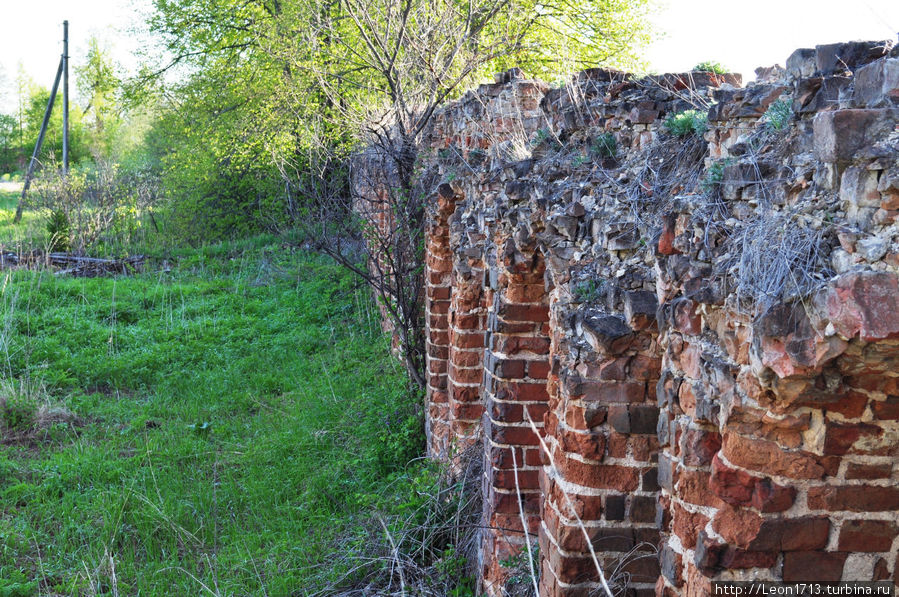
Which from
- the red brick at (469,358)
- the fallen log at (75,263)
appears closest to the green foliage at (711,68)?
the red brick at (469,358)

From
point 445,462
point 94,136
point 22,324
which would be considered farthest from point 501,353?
point 94,136

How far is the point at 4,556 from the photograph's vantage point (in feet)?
17.4

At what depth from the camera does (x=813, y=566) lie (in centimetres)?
190

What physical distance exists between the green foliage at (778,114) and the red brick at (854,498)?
0.95 m

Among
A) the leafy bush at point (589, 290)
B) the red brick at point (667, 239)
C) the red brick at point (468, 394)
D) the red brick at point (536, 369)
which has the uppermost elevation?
the red brick at point (667, 239)

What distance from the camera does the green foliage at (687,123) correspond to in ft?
8.11

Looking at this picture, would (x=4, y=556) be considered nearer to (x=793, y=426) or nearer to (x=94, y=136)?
(x=793, y=426)

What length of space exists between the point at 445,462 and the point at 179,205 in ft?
45.9

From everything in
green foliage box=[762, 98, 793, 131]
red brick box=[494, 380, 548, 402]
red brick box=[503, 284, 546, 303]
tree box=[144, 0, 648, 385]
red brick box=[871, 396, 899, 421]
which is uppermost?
tree box=[144, 0, 648, 385]

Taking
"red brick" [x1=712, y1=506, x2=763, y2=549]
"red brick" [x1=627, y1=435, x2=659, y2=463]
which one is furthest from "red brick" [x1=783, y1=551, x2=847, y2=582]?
"red brick" [x1=627, y1=435, x2=659, y2=463]

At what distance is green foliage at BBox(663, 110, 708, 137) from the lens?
247cm

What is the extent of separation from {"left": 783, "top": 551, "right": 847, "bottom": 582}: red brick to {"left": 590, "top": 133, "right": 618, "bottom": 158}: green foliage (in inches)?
68.7

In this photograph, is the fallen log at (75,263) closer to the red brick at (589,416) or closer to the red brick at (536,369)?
the red brick at (536,369)

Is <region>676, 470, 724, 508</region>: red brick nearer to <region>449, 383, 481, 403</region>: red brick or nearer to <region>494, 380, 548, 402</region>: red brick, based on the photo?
<region>494, 380, 548, 402</region>: red brick
